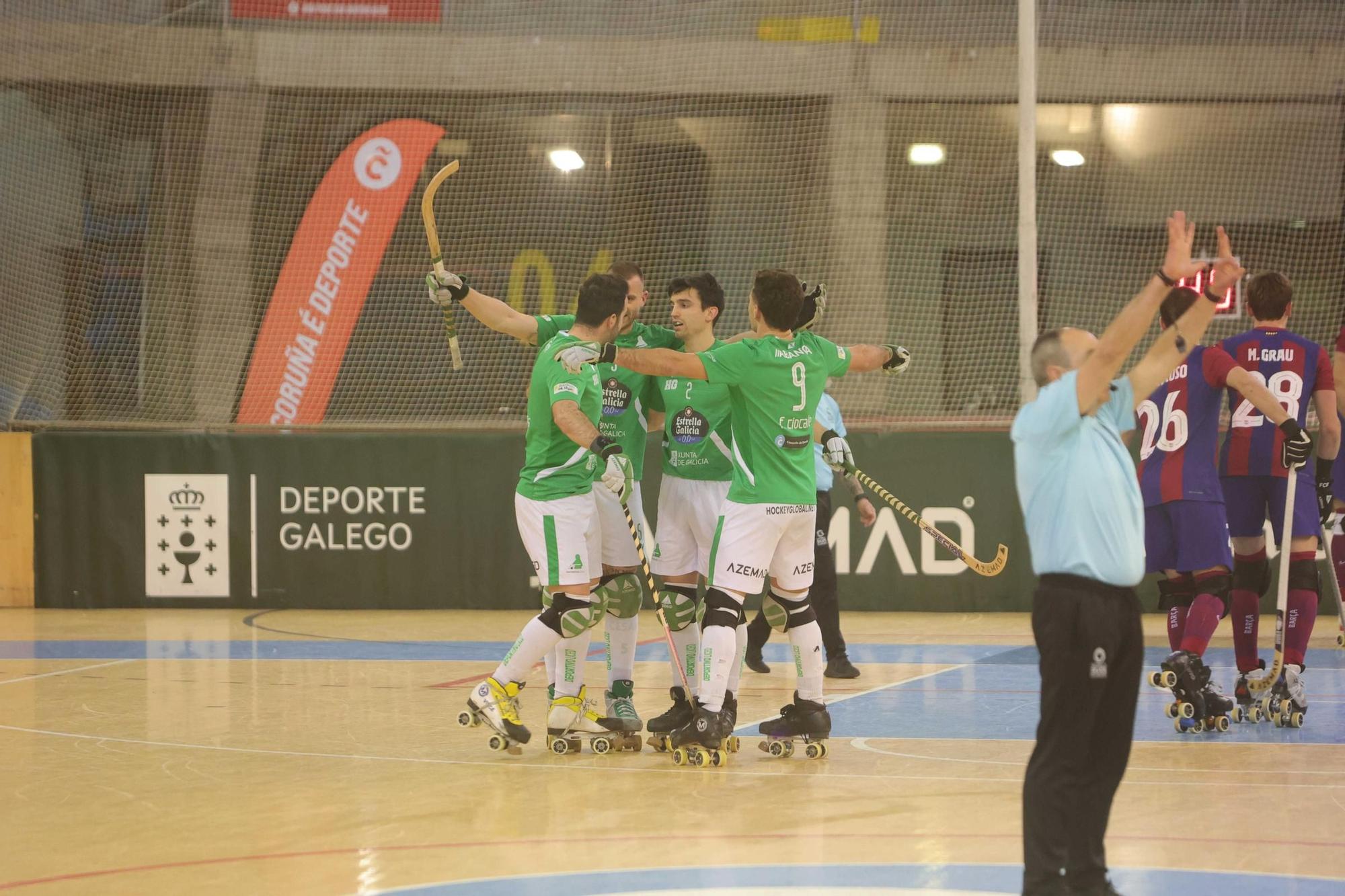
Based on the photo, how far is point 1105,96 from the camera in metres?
17.0

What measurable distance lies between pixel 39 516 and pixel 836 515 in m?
7.30

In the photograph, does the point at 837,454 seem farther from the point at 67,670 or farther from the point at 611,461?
the point at 67,670

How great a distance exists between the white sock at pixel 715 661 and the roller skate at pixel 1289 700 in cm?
289

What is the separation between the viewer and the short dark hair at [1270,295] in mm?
7664

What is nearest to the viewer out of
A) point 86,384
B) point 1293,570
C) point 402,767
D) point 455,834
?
point 455,834

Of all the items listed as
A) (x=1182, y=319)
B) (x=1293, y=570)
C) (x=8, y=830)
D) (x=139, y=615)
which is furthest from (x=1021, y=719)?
(x=139, y=615)

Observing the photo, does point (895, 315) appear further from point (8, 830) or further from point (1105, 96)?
point (8, 830)

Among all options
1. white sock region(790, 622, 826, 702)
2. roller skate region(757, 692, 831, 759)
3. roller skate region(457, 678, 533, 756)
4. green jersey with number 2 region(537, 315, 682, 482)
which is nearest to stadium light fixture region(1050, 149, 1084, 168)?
green jersey with number 2 region(537, 315, 682, 482)

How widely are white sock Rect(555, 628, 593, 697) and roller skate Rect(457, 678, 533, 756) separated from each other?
0.25m

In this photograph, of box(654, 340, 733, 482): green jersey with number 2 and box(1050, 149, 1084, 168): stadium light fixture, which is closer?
box(654, 340, 733, 482): green jersey with number 2

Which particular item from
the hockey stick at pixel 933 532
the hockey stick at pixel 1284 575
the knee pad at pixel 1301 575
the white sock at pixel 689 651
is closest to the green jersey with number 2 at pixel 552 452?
the white sock at pixel 689 651

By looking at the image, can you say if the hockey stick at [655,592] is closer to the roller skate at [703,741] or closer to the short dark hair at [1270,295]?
the roller skate at [703,741]

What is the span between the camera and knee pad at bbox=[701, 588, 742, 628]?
22.4 feet

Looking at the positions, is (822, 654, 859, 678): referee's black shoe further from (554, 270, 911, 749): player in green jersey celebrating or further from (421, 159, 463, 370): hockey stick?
(421, 159, 463, 370): hockey stick
